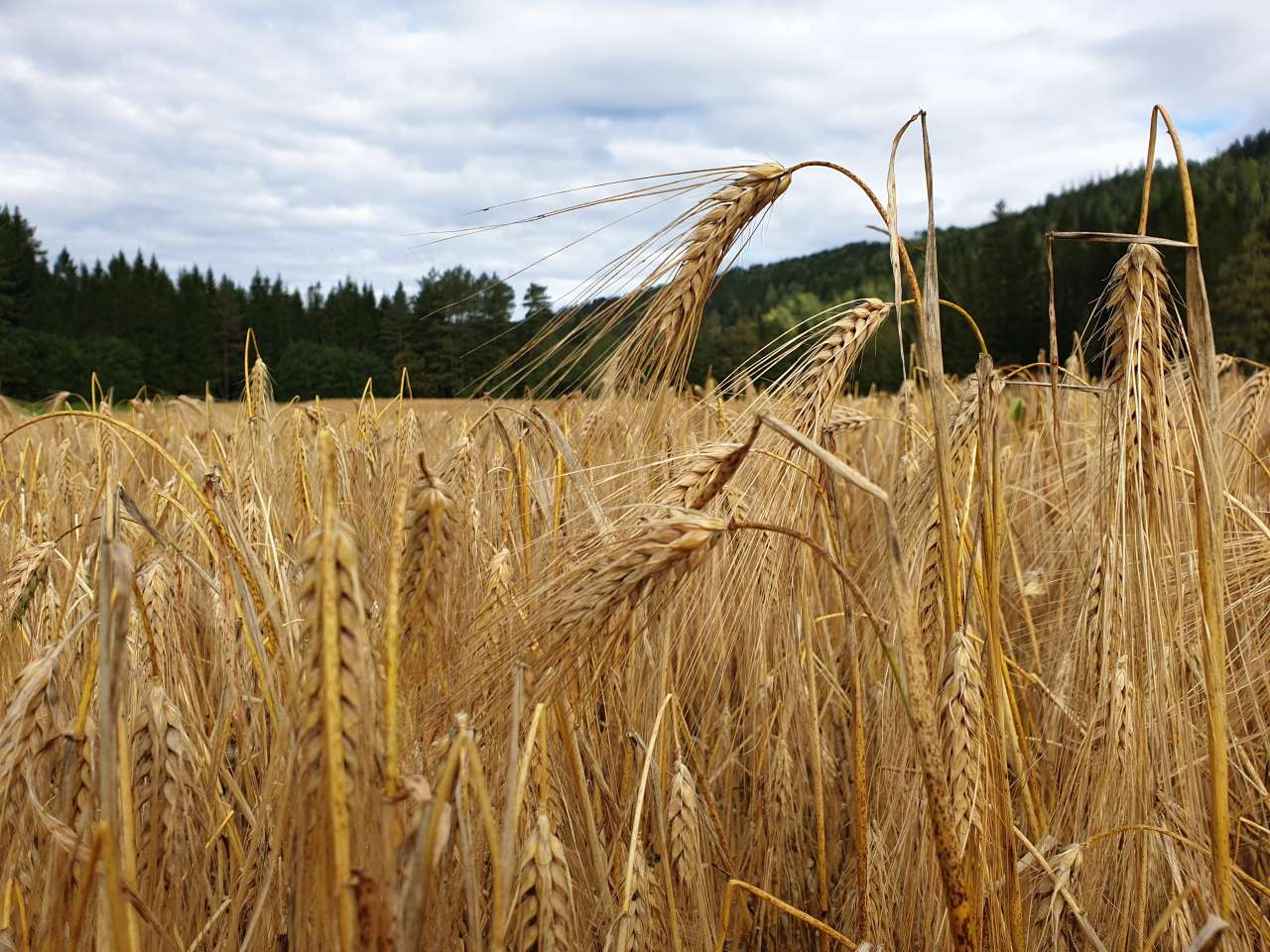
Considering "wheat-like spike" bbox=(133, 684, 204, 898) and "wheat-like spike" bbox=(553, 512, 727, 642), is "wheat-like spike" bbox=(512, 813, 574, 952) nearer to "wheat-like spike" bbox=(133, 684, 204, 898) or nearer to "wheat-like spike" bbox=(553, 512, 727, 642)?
"wheat-like spike" bbox=(553, 512, 727, 642)

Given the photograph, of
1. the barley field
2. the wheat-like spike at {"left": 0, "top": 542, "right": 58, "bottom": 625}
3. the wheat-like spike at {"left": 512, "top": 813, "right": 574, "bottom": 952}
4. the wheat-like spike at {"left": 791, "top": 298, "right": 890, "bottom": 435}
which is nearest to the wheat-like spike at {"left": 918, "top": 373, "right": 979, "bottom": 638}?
the barley field

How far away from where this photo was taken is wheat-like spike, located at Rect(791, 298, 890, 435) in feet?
3.69

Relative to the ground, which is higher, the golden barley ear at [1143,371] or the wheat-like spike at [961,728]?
the golden barley ear at [1143,371]

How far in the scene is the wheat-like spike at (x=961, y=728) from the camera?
0.97m

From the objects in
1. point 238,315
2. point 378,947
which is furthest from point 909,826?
point 238,315

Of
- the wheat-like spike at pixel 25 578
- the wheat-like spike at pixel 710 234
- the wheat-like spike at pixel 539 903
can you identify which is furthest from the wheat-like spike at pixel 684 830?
the wheat-like spike at pixel 25 578

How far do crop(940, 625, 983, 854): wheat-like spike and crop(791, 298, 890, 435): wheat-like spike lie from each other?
34cm

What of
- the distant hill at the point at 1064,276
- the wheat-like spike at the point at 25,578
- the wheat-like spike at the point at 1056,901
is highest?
the distant hill at the point at 1064,276

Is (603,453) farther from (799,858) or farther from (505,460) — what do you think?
(799,858)

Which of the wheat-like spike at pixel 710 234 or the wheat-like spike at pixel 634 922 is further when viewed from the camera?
the wheat-like spike at pixel 710 234

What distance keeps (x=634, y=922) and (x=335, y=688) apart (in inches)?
25.7

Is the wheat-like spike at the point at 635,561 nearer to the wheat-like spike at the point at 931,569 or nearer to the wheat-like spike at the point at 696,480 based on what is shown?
the wheat-like spike at the point at 696,480

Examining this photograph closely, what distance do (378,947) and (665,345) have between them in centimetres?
82

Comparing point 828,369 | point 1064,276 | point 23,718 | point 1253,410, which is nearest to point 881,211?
point 828,369
